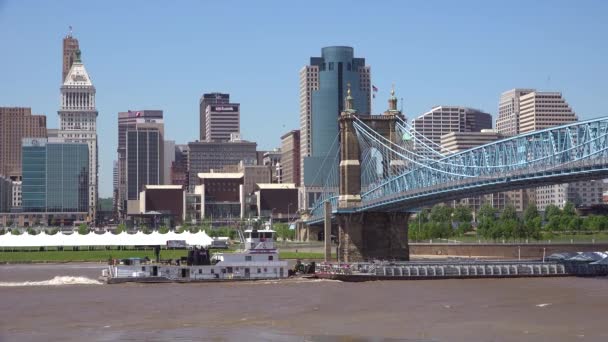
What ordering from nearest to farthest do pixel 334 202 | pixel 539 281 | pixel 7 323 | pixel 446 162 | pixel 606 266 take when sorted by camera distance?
1. pixel 7 323
2. pixel 539 281
3. pixel 606 266
4. pixel 446 162
5. pixel 334 202

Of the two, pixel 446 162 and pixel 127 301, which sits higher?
pixel 446 162

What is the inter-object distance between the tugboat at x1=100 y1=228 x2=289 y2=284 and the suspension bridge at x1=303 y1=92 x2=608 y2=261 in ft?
63.8

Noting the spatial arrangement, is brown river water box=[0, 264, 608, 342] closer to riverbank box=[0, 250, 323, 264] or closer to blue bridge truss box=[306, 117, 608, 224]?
blue bridge truss box=[306, 117, 608, 224]

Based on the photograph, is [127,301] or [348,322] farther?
[127,301]

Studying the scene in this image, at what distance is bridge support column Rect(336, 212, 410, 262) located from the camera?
116625 millimetres

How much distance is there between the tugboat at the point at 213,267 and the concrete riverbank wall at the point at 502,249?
143ft

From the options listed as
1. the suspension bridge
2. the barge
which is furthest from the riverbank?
the barge

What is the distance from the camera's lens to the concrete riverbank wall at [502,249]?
122 metres

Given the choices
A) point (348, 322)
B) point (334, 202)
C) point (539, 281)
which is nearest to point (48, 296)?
point (348, 322)

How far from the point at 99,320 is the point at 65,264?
235 ft

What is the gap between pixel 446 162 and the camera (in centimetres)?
11169

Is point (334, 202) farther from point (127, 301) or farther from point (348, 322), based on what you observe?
point (348, 322)

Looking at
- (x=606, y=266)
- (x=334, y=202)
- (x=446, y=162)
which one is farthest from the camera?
(x=334, y=202)

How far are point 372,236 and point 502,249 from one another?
17.9 m
